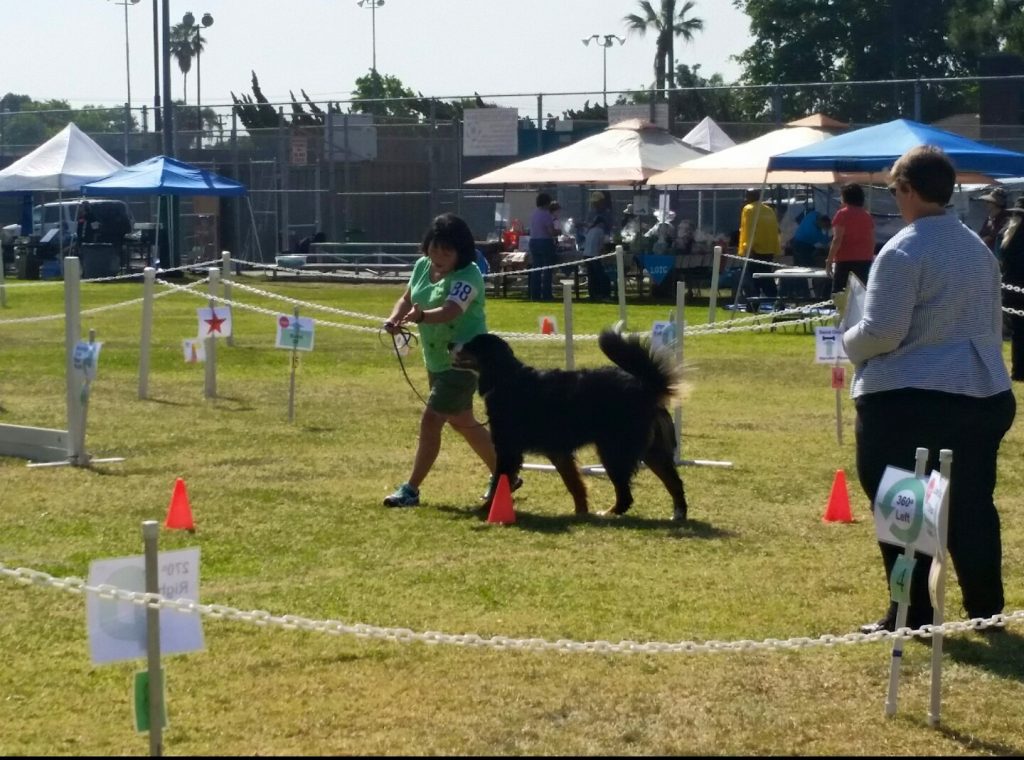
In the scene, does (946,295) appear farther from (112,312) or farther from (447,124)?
(447,124)

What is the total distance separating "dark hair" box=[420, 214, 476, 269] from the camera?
30.0 feet

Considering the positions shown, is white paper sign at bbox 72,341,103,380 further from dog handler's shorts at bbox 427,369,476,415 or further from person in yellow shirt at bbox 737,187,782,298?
person in yellow shirt at bbox 737,187,782,298

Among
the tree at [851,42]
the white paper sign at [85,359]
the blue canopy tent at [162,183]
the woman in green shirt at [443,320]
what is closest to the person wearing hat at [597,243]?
the blue canopy tent at [162,183]

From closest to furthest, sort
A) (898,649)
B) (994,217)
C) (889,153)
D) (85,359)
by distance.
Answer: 1. (898,649)
2. (85,359)
3. (994,217)
4. (889,153)

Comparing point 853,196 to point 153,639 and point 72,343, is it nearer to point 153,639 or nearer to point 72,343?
point 72,343

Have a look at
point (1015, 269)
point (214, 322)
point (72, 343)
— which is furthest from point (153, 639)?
point (1015, 269)

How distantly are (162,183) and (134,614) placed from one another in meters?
26.3

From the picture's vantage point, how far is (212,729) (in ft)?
17.2

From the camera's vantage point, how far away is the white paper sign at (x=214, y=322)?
47.4 feet

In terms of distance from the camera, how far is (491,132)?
1345 inches

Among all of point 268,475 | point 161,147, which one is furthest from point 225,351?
point 161,147

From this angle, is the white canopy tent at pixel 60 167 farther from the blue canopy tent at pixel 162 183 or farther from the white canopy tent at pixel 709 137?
the white canopy tent at pixel 709 137

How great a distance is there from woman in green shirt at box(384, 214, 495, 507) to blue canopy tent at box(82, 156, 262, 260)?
840 inches

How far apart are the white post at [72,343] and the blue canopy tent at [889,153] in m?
12.0
